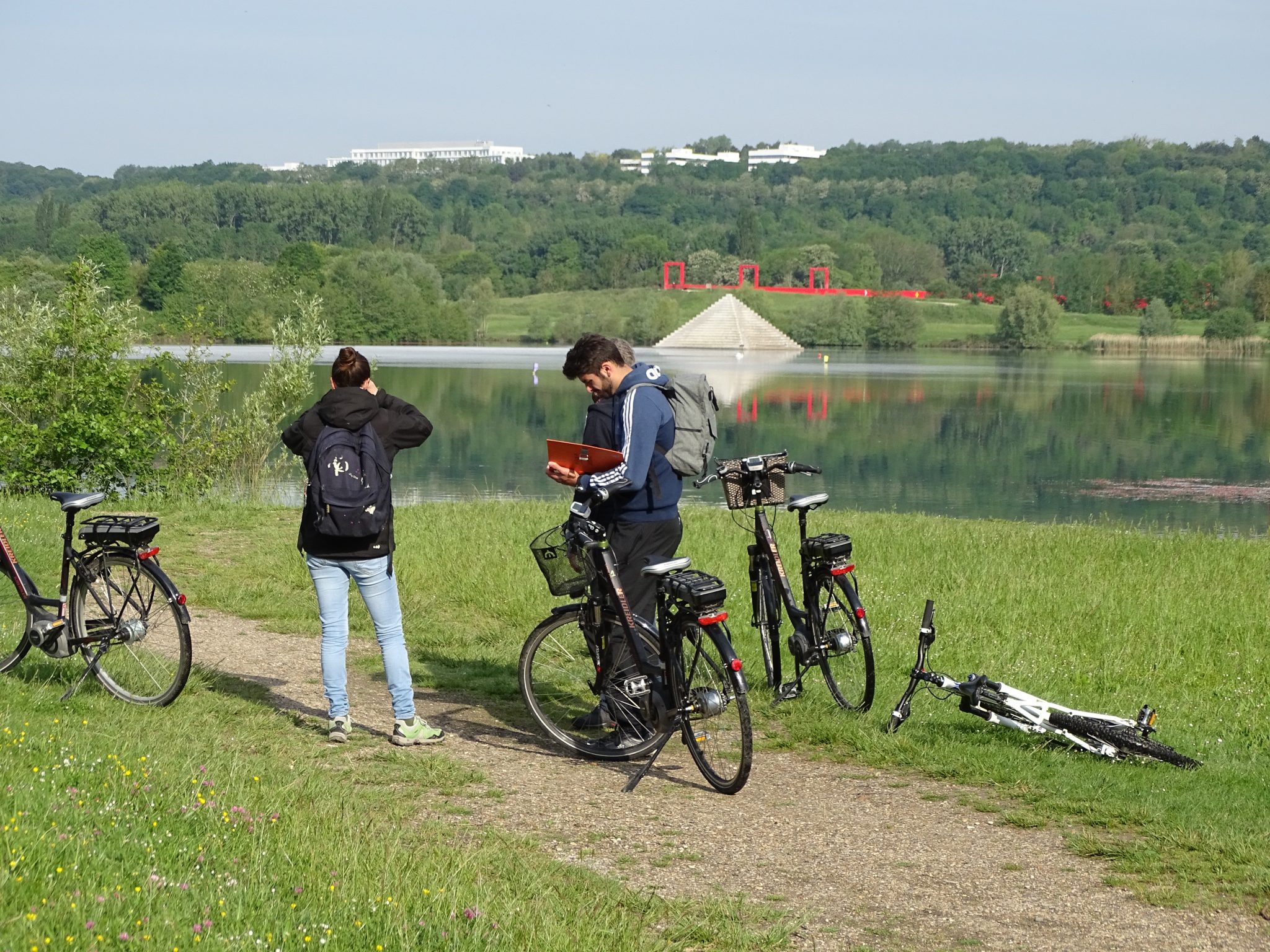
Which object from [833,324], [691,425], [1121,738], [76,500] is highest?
[833,324]

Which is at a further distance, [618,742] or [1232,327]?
[1232,327]

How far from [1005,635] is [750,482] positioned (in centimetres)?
344

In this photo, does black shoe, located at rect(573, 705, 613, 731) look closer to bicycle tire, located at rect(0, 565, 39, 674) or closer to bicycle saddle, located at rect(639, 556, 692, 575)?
bicycle saddle, located at rect(639, 556, 692, 575)

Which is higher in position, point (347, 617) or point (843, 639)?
point (347, 617)

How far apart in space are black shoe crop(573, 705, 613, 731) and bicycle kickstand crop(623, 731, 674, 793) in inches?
17.0

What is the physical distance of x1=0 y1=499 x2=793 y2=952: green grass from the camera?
3727 mm

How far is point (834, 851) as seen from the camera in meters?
5.30

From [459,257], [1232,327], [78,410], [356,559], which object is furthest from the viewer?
[459,257]

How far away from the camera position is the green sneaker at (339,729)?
266 inches

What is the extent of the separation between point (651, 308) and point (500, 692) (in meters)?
140

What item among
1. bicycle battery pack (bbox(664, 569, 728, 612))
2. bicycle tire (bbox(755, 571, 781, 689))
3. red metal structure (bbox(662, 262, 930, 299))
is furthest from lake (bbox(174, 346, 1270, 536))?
red metal structure (bbox(662, 262, 930, 299))

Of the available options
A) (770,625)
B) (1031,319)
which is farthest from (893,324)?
(770,625)

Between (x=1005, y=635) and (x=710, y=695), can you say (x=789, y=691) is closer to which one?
(x=710, y=695)

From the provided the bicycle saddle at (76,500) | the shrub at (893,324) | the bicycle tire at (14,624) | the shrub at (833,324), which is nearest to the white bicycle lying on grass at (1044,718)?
the bicycle saddle at (76,500)
